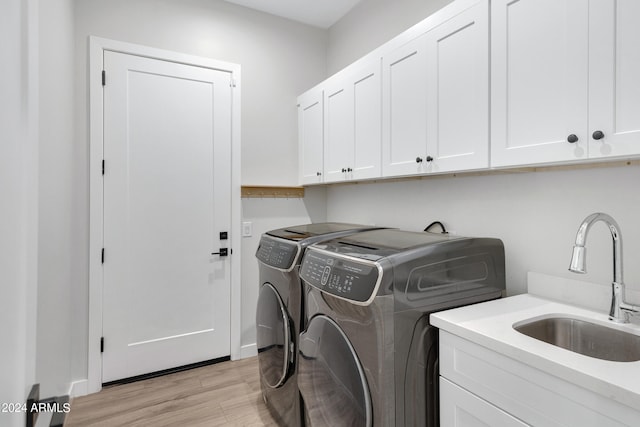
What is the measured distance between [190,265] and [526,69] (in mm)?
2447

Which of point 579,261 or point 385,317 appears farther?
point 385,317

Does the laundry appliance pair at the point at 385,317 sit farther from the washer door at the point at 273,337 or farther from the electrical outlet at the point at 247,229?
the electrical outlet at the point at 247,229

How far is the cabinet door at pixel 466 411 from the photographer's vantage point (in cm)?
103

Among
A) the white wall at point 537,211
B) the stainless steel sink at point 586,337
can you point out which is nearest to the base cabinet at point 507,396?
the stainless steel sink at point 586,337

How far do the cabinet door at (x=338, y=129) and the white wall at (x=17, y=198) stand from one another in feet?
6.55

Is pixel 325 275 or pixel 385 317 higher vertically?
pixel 325 275

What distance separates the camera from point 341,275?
135cm

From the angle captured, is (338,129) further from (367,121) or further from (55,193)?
(55,193)

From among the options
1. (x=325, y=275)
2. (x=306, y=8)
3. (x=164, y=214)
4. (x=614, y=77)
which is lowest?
(x=325, y=275)

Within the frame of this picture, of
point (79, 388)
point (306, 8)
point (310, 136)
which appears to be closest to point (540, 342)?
point (310, 136)

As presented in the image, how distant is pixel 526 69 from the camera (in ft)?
4.24

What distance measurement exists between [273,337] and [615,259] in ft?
5.27

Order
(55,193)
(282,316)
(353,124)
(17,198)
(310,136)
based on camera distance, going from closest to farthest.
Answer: (17,198), (55,193), (282,316), (353,124), (310,136)

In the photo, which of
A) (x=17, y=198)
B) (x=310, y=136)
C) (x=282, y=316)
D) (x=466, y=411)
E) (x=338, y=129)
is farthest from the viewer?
(x=310, y=136)
